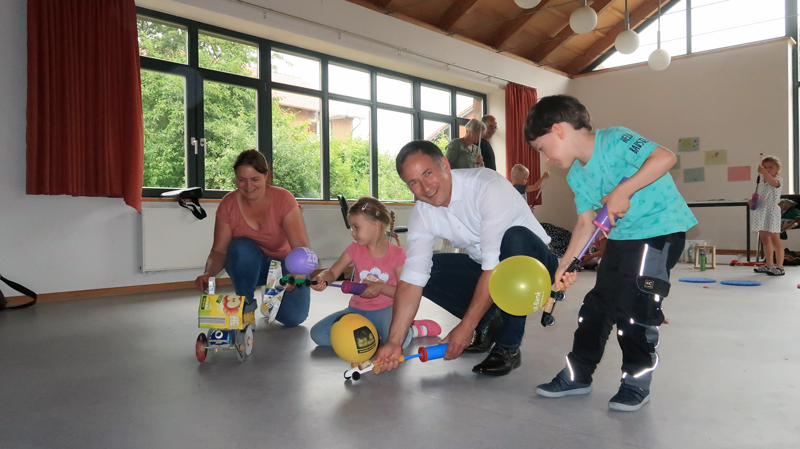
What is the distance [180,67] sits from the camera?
197 inches

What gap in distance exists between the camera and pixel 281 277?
2.35 meters

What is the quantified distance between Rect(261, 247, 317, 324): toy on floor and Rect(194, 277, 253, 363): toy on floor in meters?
0.21

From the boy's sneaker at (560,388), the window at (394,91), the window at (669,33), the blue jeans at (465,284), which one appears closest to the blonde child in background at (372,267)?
the blue jeans at (465,284)

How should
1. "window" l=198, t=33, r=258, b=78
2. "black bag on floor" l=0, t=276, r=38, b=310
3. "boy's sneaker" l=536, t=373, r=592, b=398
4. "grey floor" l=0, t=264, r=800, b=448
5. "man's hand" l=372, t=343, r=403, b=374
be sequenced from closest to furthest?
"grey floor" l=0, t=264, r=800, b=448
"boy's sneaker" l=536, t=373, r=592, b=398
"man's hand" l=372, t=343, r=403, b=374
"black bag on floor" l=0, t=276, r=38, b=310
"window" l=198, t=33, r=258, b=78

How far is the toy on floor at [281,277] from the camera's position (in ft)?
7.47

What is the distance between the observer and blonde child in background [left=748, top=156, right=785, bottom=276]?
5.59m

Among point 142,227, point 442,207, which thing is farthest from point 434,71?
point 442,207

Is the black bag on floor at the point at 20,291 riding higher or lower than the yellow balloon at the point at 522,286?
lower

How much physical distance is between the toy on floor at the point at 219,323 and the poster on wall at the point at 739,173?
26.7 ft

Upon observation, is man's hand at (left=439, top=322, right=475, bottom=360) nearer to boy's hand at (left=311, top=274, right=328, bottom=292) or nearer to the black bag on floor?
boy's hand at (left=311, top=274, right=328, bottom=292)

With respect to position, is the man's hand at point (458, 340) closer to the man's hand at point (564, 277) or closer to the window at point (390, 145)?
the man's hand at point (564, 277)

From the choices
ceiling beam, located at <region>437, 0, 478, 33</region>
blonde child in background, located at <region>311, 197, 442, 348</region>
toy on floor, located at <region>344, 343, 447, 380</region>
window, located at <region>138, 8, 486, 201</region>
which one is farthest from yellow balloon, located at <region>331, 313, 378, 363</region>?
ceiling beam, located at <region>437, 0, 478, 33</region>

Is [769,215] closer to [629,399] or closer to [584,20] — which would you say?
[584,20]

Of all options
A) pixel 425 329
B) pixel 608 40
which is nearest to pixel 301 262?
pixel 425 329
